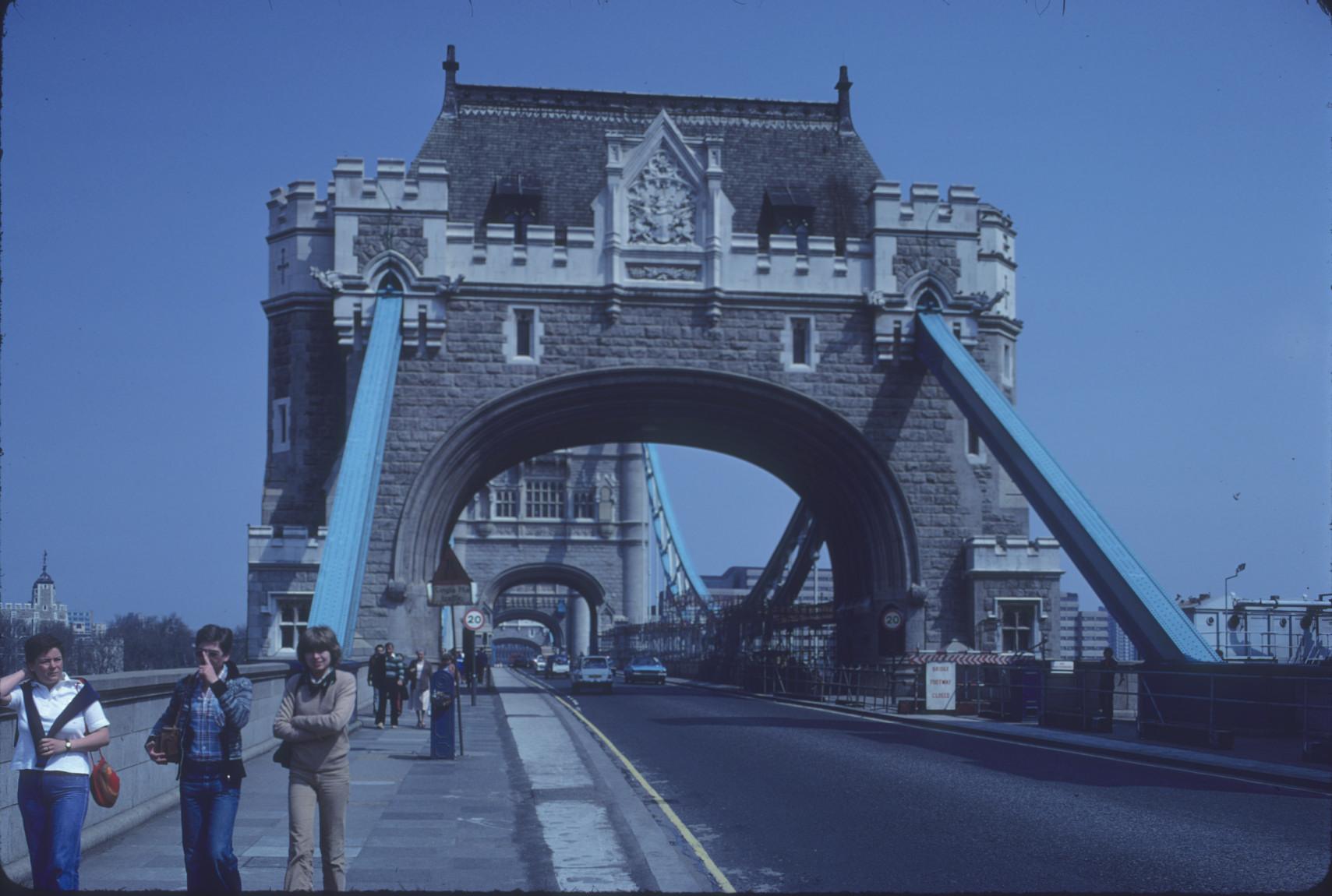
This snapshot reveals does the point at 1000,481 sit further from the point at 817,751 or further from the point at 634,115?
the point at 817,751

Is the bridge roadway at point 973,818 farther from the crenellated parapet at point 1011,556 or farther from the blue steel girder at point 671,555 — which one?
the blue steel girder at point 671,555

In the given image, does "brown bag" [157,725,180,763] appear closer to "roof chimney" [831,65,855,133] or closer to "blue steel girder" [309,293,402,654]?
A: "blue steel girder" [309,293,402,654]

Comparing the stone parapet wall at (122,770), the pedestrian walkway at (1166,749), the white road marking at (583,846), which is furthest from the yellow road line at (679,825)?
the pedestrian walkway at (1166,749)

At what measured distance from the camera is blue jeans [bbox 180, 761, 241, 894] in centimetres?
755

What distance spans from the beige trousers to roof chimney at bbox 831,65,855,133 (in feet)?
109

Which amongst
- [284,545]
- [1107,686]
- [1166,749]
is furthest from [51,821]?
[284,545]

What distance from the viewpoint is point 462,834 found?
11.1m

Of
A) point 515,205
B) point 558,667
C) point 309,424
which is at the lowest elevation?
point 558,667

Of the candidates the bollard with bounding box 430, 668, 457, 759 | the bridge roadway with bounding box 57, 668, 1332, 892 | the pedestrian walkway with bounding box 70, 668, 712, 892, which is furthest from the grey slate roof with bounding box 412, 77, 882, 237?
the pedestrian walkway with bounding box 70, 668, 712, 892

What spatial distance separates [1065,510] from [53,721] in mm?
22889

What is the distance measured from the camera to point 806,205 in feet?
118

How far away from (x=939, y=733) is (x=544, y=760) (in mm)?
7520

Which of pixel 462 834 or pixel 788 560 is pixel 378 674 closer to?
pixel 462 834

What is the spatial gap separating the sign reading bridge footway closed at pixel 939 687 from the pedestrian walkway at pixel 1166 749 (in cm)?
88
